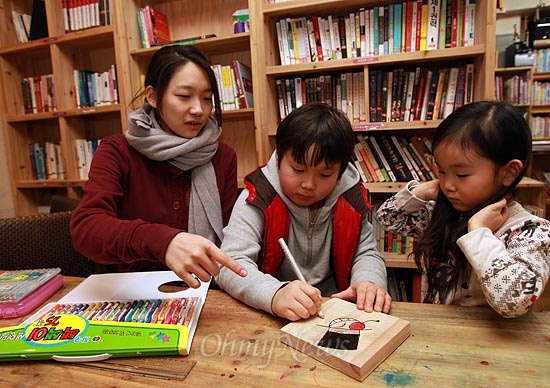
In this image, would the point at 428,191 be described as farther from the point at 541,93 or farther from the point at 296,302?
the point at 541,93

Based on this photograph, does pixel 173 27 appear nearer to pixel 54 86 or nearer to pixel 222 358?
pixel 54 86

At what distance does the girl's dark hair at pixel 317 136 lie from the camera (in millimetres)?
908

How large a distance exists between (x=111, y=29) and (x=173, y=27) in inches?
15.5

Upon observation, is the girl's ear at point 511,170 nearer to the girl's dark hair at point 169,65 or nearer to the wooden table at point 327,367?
the wooden table at point 327,367

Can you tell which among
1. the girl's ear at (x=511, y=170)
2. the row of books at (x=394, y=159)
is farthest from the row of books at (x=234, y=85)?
the girl's ear at (x=511, y=170)

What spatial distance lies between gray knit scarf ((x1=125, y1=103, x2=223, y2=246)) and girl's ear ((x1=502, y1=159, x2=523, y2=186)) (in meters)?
0.85

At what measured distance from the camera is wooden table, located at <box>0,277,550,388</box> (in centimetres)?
52

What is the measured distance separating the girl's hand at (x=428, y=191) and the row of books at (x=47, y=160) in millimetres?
2629

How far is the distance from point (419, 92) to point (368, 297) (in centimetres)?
158

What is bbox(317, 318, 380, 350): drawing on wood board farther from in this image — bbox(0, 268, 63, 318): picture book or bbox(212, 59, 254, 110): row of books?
bbox(212, 59, 254, 110): row of books

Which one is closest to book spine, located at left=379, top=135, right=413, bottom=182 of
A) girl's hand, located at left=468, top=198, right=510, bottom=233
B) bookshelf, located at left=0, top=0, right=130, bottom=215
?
girl's hand, located at left=468, top=198, right=510, bottom=233

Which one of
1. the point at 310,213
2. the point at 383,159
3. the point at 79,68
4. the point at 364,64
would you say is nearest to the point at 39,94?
the point at 79,68

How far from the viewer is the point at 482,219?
0.77m

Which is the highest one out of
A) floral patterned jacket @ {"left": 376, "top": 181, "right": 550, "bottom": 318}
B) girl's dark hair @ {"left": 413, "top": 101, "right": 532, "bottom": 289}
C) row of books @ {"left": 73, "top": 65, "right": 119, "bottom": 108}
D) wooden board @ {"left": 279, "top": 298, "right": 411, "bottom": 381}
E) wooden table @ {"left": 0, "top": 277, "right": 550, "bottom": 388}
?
row of books @ {"left": 73, "top": 65, "right": 119, "bottom": 108}
